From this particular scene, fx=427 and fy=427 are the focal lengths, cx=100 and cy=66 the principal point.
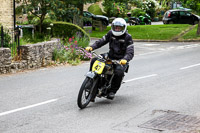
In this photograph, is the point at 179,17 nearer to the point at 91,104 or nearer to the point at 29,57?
the point at 29,57

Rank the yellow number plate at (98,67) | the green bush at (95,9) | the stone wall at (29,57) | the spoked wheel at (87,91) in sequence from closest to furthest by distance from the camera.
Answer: the spoked wheel at (87,91), the yellow number plate at (98,67), the stone wall at (29,57), the green bush at (95,9)

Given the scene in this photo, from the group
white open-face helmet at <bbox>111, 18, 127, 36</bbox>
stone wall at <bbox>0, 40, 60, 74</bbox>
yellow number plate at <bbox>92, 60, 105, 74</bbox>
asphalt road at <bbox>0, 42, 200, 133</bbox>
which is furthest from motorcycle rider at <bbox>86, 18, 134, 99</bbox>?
stone wall at <bbox>0, 40, 60, 74</bbox>

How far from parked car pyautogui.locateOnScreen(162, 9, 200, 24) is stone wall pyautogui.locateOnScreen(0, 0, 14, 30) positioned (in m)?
23.8

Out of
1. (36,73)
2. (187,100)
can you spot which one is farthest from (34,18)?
(187,100)

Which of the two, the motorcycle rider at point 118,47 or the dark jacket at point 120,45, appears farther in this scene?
the dark jacket at point 120,45

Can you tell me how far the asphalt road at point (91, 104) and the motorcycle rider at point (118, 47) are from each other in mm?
458

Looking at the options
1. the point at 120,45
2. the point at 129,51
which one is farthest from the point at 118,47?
the point at 129,51

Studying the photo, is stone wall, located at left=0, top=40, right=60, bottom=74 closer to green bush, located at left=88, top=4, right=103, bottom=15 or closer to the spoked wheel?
the spoked wheel

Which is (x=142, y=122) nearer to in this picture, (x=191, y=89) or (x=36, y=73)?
(x=191, y=89)

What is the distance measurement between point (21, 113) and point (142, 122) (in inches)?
84.5

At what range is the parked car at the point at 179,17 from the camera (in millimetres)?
41719

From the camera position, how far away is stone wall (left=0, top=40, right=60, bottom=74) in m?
12.7

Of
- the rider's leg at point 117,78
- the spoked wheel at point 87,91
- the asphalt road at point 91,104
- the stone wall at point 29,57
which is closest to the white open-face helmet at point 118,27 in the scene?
the rider's leg at point 117,78

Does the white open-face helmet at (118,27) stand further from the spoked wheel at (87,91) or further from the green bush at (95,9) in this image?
the green bush at (95,9)
